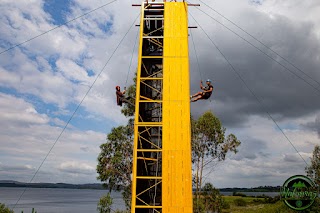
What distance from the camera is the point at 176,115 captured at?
50.9 ft

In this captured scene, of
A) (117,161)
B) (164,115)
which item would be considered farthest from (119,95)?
(117,161)

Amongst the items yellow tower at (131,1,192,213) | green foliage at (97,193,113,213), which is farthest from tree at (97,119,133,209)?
yellow tower at (131,1,192,213)

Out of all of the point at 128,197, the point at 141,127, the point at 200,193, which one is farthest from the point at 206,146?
the point at 141,127

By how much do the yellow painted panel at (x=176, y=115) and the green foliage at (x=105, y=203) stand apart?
1766 cm

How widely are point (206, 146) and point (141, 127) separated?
1949 cm

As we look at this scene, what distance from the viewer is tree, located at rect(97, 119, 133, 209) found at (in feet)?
101

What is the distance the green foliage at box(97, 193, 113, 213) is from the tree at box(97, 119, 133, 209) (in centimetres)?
118

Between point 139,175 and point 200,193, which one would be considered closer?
point 139,175

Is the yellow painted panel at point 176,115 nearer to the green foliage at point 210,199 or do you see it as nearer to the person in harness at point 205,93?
the person in harness at point 205,93

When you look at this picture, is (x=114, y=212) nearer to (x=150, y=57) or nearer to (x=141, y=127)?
(x=141, y=127)

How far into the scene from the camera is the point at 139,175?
53.4 ft

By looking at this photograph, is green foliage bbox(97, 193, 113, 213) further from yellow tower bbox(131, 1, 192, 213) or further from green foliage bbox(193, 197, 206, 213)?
yellow tower bbox(131, 1, 192, 213)

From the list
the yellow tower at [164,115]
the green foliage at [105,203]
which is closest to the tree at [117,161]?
the green foliage at [105,203]

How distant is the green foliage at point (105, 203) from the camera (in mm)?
30531
